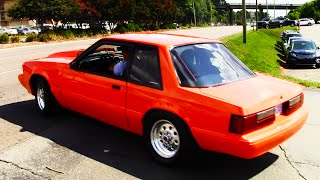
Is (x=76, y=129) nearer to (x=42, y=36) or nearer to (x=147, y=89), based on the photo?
(x=147, y=89)

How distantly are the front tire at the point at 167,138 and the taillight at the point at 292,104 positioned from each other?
4.04ft

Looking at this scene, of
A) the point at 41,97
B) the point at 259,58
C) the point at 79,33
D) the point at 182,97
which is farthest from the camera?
the point at 79,33

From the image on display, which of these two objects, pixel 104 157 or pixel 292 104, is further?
pixel 104 157

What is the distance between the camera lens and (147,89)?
5.06 metres

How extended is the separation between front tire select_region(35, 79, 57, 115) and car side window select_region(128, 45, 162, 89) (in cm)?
218

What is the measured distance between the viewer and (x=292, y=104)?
16.6 feet

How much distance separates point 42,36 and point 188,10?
103107 millimetres

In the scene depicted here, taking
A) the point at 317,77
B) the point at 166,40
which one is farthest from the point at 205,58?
the point at 317,77

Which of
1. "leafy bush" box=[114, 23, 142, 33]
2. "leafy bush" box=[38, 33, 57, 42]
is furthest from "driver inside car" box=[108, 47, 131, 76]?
"leafy bush" box=[114, 23, 142, 33]

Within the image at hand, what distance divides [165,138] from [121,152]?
0.83m

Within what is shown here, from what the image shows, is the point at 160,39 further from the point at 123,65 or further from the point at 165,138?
the point at 165,138

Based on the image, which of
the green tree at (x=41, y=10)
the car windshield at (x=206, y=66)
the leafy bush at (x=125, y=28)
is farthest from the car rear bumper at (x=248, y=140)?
the leafy bush at (x=125, y=28)

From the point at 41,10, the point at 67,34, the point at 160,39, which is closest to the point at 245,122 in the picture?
the point at 160,39

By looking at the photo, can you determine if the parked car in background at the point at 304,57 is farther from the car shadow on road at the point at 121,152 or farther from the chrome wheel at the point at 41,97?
the chrome wheel at the point at 41,97
